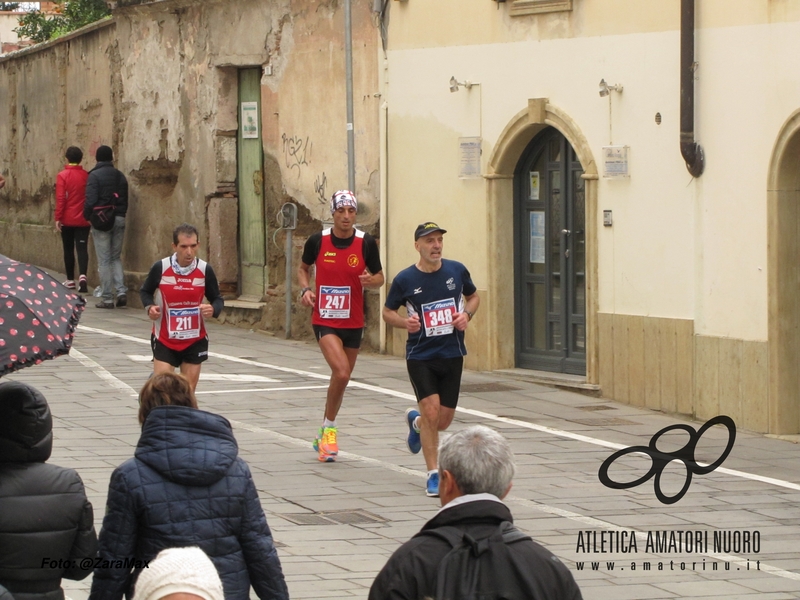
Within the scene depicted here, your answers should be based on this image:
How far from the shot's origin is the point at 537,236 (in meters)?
15.9

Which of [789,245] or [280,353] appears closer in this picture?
[789,245]

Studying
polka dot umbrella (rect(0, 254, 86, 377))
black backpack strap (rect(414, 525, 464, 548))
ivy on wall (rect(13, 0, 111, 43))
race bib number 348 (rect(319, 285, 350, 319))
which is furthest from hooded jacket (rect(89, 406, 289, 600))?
ivy on wall (rect(13, 0, 111, 43))

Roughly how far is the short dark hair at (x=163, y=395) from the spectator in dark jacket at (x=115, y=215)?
16.5m

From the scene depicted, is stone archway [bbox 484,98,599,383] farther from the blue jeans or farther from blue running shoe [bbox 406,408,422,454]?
the blue jeans

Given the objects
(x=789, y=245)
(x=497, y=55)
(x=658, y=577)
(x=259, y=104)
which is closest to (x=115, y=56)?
(x=259, y=104)

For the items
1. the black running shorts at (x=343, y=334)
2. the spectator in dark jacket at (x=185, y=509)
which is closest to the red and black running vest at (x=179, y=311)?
the black running shorts at (x=343, y=334)

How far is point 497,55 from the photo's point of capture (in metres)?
15.8

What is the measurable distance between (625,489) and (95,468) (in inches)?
142

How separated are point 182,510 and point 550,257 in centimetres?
1125

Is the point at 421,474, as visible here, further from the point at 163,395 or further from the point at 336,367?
the point at 163,395

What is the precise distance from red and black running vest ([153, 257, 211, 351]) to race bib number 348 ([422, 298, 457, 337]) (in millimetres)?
1966

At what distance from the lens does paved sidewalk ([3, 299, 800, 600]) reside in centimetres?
777

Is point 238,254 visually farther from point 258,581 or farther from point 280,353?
point 258,581

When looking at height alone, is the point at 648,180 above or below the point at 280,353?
above
